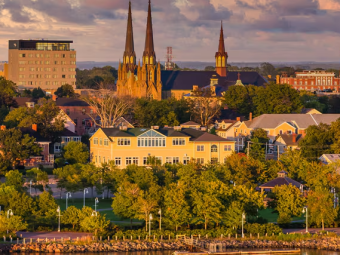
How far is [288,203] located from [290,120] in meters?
43.3

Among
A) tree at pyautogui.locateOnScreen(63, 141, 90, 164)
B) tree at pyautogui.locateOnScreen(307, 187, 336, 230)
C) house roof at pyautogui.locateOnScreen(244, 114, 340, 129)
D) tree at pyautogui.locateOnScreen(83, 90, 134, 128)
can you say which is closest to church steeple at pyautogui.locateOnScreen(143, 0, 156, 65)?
tree at pyautogui.locateOnScreen(83, 90, 134, 128)

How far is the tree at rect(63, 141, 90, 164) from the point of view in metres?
82.7

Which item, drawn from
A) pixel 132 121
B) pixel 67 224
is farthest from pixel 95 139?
pixel 67 224

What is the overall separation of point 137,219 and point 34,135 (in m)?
32.6

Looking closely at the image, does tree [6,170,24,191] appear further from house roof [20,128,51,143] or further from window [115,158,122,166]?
house roof [20,128,51,143]

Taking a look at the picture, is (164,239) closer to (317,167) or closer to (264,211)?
(264,211)

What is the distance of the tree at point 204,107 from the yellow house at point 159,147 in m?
25.1

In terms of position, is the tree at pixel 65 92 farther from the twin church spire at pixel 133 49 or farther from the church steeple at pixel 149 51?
the church steeple at pixel 149 51

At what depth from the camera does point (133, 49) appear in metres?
135

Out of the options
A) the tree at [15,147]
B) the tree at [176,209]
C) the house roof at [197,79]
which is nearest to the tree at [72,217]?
the tree at [176,209]

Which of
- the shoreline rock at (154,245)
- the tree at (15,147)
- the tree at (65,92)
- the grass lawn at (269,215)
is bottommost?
→ the shoreline rock at (154,245)

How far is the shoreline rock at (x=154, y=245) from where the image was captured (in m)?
50.0

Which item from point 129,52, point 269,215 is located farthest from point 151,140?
point 129,52

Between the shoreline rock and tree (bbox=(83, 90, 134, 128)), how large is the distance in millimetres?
47679
